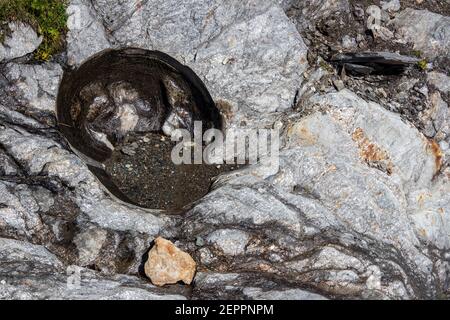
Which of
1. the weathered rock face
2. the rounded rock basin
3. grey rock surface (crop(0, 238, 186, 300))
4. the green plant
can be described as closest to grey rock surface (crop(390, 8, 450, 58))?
the weathered rock face

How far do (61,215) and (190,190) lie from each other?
2312 mm

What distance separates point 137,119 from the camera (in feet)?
35.0

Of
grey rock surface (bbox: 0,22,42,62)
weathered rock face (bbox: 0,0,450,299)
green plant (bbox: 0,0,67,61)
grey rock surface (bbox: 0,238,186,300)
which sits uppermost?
green plant (bbox: 0,0,67,61)

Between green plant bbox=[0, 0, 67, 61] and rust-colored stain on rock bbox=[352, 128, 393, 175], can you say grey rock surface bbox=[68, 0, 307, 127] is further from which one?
rust-colored stain on rock bbox=[352, 128, 393, 175]

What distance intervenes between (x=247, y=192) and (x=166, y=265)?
5.69ft

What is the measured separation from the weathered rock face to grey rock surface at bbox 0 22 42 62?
0.64 ft

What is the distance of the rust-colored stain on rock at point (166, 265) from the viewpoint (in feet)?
25.3

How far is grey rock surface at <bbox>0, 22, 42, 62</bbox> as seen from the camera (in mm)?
9367

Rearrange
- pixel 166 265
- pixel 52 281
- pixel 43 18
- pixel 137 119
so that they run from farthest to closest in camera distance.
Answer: pixel 137 119, pixel 43 18, pixel 166 265, pixel 52 281

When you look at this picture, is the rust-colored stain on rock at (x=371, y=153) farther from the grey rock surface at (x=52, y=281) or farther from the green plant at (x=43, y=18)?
the green plant at (x=43, y=18)

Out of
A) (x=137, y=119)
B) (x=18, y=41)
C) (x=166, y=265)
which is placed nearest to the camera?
(x=166, y=265)

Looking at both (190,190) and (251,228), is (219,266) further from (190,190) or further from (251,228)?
(190,190)

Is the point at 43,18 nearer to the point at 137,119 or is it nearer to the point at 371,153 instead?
the point at 137,119

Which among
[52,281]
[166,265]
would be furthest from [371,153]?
[52,281]
